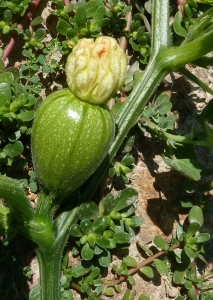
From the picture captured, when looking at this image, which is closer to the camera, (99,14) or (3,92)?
(3,92)

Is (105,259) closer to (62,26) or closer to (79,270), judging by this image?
(79,270)

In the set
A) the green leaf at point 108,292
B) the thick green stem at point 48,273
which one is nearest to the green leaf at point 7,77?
the thick green stem at point 48,273

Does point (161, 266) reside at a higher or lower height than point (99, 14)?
lower

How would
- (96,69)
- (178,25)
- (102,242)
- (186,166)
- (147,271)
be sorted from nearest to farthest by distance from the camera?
(96,69)
(102,242)
(186,166)
(147,271)
(178,25)

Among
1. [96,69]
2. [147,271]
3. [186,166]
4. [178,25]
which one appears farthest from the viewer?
[178,25]

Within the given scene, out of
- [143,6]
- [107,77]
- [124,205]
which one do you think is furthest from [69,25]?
[124,205]

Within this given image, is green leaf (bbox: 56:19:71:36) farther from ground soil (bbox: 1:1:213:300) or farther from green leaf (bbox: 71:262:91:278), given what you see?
green leaf (bbox: 71:262:91:278)

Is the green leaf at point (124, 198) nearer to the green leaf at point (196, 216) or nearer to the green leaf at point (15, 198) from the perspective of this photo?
the green leaf at point (196, 216)

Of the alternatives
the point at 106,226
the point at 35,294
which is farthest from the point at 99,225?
the point at 35,294
